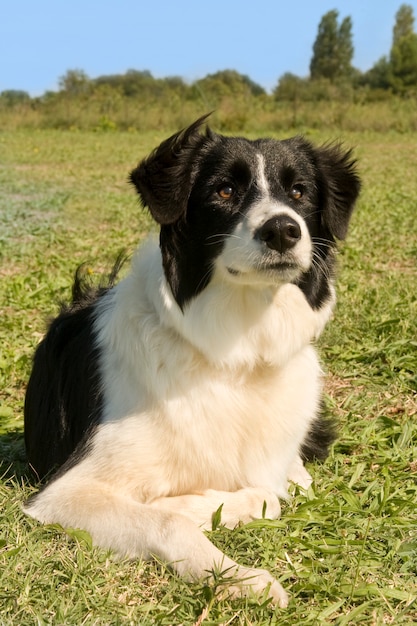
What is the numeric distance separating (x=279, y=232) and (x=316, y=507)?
1.14 m

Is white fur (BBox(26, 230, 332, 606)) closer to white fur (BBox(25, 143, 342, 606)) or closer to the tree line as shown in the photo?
white fur (BBox(25, 143, 342, 606))

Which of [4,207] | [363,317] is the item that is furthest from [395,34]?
[363,317]

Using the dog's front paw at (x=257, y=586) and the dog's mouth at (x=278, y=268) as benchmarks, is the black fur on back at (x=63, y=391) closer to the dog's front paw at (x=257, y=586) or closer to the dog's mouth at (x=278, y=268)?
the dog's mouth at (x=278, y=268)

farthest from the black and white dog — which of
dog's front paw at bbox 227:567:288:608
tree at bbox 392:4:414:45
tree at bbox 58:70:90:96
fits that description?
tree at bbox 392:4:414:45

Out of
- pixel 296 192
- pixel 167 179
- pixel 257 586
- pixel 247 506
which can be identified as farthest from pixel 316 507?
pixel 167 179

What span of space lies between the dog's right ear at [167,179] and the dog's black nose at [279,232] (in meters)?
0.40

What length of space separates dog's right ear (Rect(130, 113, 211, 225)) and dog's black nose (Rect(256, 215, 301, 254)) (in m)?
0.40

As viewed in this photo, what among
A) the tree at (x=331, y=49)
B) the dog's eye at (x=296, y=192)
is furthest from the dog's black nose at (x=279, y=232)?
the tree at (x=331, y=49)

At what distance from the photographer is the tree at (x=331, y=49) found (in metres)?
70.4

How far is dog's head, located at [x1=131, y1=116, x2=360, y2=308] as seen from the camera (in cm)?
270

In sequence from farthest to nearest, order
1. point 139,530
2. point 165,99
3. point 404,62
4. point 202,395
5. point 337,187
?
point 404,62, point 165,99, point 337,187, point 202,395, point 139,530

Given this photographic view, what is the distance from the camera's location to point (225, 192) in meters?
2.90

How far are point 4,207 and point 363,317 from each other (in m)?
7.55

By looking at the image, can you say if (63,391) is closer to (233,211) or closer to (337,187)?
(233,211)
